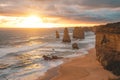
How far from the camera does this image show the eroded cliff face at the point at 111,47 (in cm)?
2780

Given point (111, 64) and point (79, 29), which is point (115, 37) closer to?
point (111, 64)

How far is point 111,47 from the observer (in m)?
29.3

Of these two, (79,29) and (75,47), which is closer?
(75,47)

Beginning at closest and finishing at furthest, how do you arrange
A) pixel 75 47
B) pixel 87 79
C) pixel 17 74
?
1. pixel 87 79
2. pixel 17 74
3. pixel 75 47

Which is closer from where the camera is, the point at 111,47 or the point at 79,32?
the point at 111,47

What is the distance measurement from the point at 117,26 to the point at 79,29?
8117cm

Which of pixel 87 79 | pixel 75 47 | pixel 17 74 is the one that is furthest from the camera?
pixel 75 47

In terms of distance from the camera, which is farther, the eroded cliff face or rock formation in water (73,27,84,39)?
rock formation in water (73,27,84,39)

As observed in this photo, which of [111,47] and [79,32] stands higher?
[111,47]

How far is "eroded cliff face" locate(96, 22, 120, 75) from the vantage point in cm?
2780

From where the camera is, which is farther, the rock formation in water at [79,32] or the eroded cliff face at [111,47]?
the rock formation in water at [79,32]

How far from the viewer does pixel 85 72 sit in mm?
29219

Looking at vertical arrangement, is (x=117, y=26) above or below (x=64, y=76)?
above

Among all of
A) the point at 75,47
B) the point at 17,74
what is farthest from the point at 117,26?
the point at 75,47
